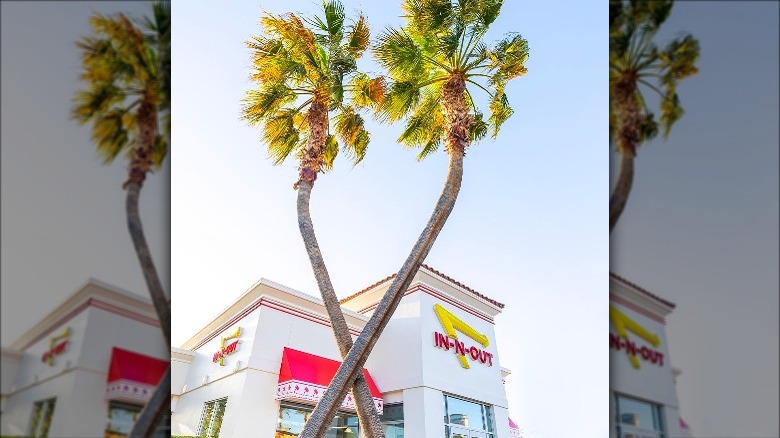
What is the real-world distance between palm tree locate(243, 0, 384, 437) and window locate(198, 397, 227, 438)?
154cm

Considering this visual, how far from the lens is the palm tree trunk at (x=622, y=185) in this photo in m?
3.88

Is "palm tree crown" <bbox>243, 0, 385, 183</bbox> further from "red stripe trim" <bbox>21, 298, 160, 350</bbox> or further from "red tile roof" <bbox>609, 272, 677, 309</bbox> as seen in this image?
"red tile roof" <bbox>609, 272, 677, 309</bbox>

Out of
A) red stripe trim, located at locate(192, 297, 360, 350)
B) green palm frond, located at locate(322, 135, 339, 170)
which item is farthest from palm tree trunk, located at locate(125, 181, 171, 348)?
green palm frond, located at locate(322, 135, 339, 170)

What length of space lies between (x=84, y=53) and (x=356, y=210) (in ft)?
14.9

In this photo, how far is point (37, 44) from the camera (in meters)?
2.90

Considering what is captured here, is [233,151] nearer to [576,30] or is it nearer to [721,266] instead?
[576,30]

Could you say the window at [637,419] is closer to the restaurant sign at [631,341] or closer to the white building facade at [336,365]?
the restaurant sign at [631,341]

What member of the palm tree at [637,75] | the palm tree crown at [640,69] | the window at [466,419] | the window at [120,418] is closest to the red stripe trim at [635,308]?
the palm tree at [637,75]

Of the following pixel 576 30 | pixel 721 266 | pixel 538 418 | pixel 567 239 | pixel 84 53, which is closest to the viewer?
pixel 84 53

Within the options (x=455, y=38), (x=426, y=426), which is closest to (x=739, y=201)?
(x=455, y=38)

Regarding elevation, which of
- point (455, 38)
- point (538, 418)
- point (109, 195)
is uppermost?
point (455, 38)

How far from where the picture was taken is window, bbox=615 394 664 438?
13.0 ft

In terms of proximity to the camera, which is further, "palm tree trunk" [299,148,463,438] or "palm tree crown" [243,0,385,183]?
"palm tree crown" [243,0,385,183]

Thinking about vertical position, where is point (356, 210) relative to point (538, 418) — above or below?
above
